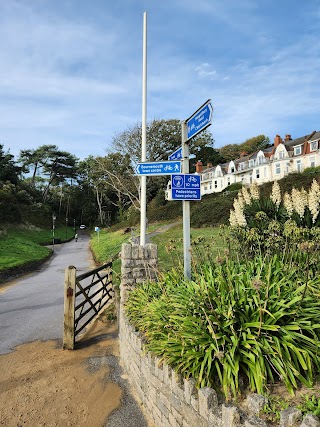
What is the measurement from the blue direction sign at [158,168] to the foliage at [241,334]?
5.99 ft

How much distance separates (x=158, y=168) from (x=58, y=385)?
12.7 feet

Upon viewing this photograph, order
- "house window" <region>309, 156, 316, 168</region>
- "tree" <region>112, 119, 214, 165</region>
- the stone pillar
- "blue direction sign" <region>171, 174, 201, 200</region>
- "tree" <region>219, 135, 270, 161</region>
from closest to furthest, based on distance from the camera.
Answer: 1. "blue direction sign" <region>171, 174, 201, 200</region>
2. the stone pillar
3. "tree" <region>112, 119, 214, 165</region>
4. "house window" <region>309, 156, 316, 168</region>
5. "tree" <region>219, 135, 270, 161</region>

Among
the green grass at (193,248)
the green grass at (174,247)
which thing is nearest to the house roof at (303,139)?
the green grass at (174,247)

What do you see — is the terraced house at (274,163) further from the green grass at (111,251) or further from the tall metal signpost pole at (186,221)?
the tall metal signpost pole at (186,221)

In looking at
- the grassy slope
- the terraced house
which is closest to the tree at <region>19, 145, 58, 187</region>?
the grassy slope

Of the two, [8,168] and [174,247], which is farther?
[8,168]

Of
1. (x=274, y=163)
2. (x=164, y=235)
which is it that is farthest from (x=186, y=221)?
(x=274, y=163)

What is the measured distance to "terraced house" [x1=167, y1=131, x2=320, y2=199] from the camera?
1404 inches

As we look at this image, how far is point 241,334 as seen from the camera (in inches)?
111

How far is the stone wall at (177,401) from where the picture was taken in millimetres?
2135

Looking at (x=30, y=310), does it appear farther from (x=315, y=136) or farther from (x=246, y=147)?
(x=246, y=147)

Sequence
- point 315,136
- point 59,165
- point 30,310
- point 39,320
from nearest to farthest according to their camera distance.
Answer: point 39,320 → point 30,310 → point 315,136 → point 59,165

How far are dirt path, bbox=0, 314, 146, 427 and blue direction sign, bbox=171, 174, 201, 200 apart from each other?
9.73ft

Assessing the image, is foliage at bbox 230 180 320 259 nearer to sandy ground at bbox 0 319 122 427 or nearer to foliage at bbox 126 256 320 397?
foliage at bbox 126 256 320 397
